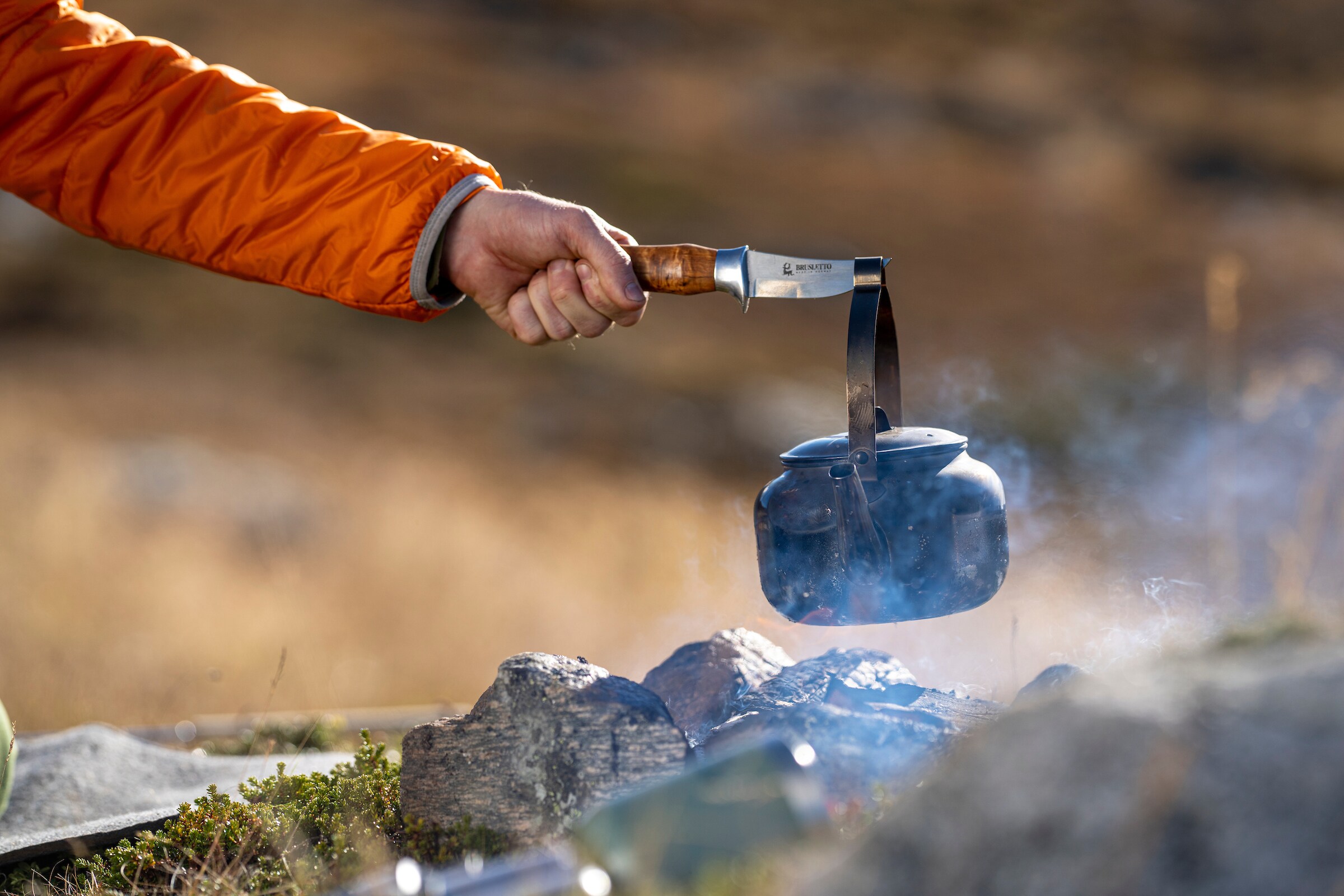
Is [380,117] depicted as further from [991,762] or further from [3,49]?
[991,762]

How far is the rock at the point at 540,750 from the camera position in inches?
75.0

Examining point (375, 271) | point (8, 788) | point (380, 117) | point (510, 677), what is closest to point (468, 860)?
point (510, 677)

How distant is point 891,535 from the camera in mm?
2125

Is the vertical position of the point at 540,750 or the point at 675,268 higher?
the point at 675,268

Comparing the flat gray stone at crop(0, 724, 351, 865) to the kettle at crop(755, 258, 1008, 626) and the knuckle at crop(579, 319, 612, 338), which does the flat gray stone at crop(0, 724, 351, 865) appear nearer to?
the knuckle at crop(579, 319, 612, 338)

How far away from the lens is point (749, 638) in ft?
9.55

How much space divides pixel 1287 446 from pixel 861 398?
4.24 m

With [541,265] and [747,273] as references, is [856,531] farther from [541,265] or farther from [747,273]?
[541,265]

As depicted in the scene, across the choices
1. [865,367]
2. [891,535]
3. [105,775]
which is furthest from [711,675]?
[105,775]

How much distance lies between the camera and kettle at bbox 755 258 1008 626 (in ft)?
6.70

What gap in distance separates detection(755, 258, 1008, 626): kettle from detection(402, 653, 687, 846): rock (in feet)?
1.51

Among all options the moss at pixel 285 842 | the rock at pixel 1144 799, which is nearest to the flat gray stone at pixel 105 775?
the moss at pixel 285 842

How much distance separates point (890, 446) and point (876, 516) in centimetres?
15

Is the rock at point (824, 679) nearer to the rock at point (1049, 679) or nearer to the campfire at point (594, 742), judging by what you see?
the campfire at point (594, 742)
